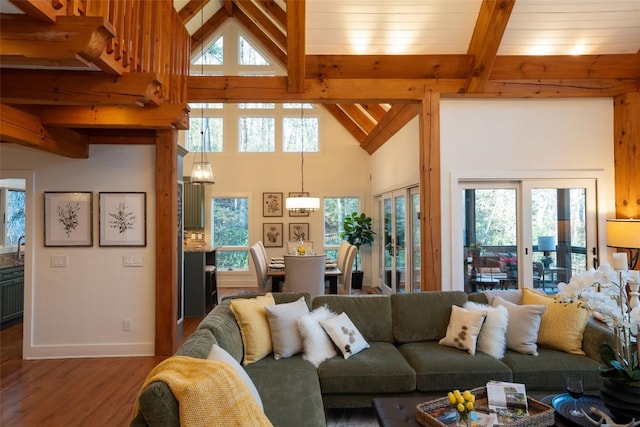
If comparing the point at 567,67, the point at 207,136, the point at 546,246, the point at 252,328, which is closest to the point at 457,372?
the point at 252,328

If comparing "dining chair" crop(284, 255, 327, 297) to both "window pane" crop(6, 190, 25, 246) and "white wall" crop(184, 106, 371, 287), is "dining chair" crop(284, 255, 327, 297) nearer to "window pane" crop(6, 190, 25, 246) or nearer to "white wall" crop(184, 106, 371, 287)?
"white wall" crop(184, 106, 371, 287)

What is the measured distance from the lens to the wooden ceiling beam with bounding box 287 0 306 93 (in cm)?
344

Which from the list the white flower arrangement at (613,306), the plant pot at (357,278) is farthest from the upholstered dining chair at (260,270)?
the white flower arrangement at (613,306)

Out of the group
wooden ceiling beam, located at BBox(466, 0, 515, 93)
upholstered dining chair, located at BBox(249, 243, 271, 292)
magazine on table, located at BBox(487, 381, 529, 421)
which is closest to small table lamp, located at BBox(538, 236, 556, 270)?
Answer: wooden ceiling beam, located at BBox(466, 0, 515, 93)

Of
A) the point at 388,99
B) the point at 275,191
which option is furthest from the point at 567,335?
the point at 275,191

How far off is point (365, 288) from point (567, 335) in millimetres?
5093

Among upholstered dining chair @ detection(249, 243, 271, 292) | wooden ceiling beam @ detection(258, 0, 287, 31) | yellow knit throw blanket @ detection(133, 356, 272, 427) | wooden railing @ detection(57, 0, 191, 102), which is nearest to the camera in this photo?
yellow knit throw blanket @ detection(133, 356, 272, 427)

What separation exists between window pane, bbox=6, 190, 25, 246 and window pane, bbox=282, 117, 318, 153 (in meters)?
4.73

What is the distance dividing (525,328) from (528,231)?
170 centimetres

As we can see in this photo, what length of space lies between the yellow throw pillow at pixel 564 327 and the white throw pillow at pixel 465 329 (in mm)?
504

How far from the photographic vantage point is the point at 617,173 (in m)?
4.16

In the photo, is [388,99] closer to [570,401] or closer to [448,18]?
[448,18]

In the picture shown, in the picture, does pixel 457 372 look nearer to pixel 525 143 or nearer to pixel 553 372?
pixel 553 372

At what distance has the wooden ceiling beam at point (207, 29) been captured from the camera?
Result: 7582mm
